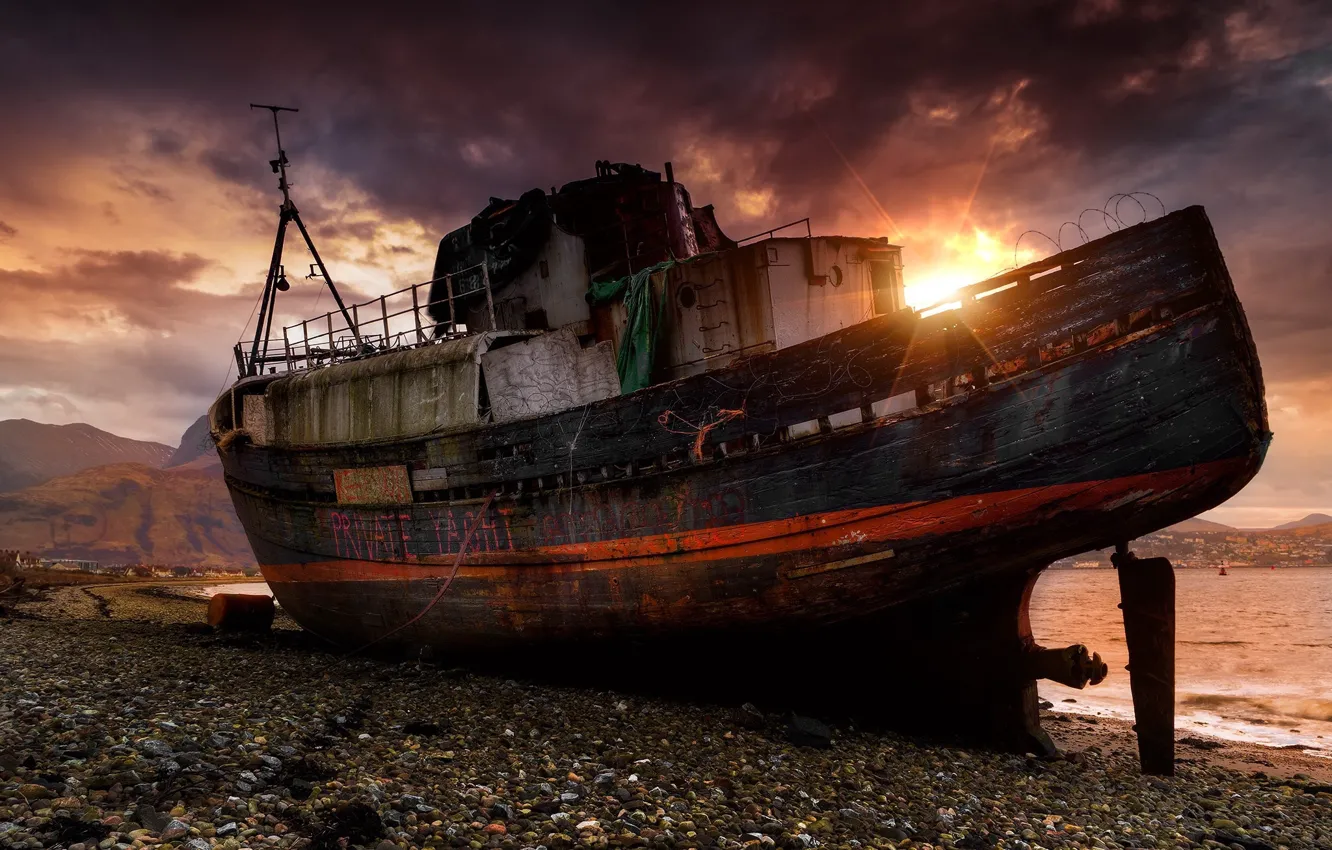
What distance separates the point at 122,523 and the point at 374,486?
679 feet

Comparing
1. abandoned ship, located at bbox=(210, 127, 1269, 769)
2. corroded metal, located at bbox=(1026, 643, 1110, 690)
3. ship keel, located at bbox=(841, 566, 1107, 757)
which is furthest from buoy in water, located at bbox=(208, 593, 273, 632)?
corroded metal, located at bbox=(1026, 643, 1110, 690)

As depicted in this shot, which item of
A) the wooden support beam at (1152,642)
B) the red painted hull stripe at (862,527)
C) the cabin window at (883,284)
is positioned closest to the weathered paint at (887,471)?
the red painted hull stripe at (862,527)

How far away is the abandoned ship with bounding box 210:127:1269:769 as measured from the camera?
6125 mm

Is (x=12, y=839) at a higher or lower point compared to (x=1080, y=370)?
lower

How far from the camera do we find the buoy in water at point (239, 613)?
45.2 ft

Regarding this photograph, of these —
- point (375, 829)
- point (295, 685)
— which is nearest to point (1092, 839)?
point (375, 829)

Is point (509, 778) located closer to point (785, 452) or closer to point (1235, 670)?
point (785, 452)

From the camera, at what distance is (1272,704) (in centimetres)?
1523

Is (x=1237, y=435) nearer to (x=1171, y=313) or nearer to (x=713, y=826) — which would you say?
(x=1171, y=313)

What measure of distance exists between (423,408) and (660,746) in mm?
5915

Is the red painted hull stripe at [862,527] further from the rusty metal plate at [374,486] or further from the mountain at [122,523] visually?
the mountain at [122,523]

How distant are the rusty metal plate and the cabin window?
716 cm

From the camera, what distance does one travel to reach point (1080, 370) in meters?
6.16

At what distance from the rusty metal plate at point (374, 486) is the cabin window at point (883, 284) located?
23.5 ft
